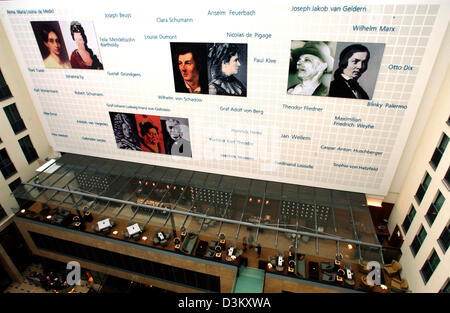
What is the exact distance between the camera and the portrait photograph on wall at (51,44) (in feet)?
49.2

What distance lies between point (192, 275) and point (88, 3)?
15926 millimetres

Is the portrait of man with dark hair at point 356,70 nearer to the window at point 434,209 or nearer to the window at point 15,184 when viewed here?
the window at point 434,209

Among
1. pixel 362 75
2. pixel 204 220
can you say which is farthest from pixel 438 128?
pixel 204 220

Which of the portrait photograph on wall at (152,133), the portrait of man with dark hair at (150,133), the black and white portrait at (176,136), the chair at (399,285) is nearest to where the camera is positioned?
the chair at (399,285)

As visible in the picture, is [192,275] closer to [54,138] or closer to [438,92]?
[54,138]

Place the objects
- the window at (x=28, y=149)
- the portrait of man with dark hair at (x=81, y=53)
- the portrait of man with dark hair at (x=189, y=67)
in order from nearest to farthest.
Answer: the portrait of man with dark hair at (x=189, y=67), the portrait of man with dark hair at (x=81, y=53), the window at (x=28, y=149)

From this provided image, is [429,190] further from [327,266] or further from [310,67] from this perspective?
[310,67]

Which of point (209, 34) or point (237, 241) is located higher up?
point (209, 34)

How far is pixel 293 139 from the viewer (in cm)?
1448

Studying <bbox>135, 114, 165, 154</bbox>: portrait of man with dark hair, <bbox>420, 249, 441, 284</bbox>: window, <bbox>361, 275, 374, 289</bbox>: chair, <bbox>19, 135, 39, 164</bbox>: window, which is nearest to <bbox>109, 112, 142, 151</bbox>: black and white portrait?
<bbox>135, 114, 165, 154</bbox>: portrait of man with dark hair

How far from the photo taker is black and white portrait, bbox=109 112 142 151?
16688 millimetres

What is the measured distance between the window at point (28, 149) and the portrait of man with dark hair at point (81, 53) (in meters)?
6.86

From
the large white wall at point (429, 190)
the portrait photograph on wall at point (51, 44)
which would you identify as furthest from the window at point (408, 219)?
the portrait photograph on wall at point (51, 44)

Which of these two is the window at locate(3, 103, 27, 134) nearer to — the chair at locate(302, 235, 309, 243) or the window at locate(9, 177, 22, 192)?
the window at locate(9, 177, 22, 192)
